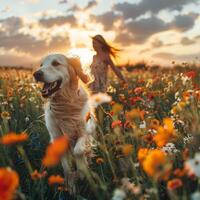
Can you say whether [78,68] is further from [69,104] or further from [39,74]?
[39,74]

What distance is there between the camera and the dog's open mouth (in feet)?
17.9

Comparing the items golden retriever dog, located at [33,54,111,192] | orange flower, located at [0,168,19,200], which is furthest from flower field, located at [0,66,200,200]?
golden retriever dog, located at [33,54,111,192]

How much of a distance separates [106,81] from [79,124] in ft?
13.0

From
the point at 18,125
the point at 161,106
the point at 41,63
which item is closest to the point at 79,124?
the point at 41,63

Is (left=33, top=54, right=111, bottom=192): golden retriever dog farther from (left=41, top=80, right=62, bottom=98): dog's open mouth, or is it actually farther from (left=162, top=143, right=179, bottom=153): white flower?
(left=162, top=143, right=179, bottom=153): white flower

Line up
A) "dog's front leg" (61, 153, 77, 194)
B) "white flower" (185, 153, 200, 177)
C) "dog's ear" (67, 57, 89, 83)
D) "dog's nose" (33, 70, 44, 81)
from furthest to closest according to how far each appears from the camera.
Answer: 1. "dog's ear" (67, 57, 89, 83)
2. "dog's nose" (33, 70, 44, 81)
3. "dog's front leg" (61, 153, 77, 194)
4. "white flower" (185, 153, 200, 177)

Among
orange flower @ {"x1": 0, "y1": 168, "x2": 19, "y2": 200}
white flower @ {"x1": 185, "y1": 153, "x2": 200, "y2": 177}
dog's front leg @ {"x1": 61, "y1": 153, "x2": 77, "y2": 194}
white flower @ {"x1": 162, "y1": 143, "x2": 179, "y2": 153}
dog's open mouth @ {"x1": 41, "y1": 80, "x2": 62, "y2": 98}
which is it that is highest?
dog's open mouth @ {"x1": 41, "y1": 80, "x2": 62, "y2": 98}

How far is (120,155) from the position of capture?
181 inches

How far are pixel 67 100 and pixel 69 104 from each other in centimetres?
7

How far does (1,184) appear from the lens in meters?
1.89

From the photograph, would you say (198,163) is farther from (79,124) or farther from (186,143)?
(79,124)

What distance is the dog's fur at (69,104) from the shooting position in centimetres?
567

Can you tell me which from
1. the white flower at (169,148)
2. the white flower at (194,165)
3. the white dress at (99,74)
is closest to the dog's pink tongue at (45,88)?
the white flower at (169,148)

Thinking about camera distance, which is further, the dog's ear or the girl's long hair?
the girl's long hair
